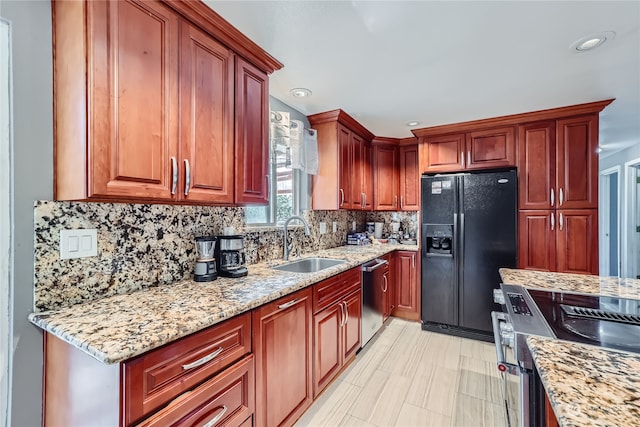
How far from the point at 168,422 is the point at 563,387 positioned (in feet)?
3.63

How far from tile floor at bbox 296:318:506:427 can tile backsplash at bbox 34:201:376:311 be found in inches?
50.0

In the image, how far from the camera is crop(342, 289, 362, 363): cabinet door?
219 cm

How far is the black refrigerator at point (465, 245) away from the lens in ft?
9.14

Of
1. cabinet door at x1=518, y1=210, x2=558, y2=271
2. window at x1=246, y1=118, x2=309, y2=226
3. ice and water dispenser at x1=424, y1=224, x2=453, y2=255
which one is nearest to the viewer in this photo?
window at x1=246, y1=118, x2=309, y2=226

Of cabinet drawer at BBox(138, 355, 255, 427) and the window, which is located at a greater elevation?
the window

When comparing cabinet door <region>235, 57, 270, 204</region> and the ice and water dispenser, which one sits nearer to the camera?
cabinet door <region>235, 57, 270, 204</region>

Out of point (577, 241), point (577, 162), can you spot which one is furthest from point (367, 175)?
point (577, 241)

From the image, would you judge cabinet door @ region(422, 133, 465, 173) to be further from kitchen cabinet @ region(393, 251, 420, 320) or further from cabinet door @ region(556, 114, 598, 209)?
kitchen cabinet @ region(393, 251, 420, 320)

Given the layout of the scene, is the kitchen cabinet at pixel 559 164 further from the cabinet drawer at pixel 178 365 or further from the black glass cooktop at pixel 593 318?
the cabinet drawer at pixel 178 365

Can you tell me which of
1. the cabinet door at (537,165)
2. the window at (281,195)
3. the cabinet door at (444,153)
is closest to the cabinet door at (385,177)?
the cabinet door at (444,153)

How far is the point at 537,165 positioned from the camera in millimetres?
2766

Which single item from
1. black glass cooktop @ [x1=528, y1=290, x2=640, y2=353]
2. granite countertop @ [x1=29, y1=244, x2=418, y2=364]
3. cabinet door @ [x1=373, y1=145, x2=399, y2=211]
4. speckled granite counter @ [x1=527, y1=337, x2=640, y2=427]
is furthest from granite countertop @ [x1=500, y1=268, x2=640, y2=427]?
cabinet door @ [x1=373, y1=145, x2=399, y2=211]

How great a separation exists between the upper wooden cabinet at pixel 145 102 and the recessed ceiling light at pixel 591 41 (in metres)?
1.92

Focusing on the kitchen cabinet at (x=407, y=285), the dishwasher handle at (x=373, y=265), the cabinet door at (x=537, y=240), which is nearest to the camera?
the dishwasher handle at (x=373, y=265)
